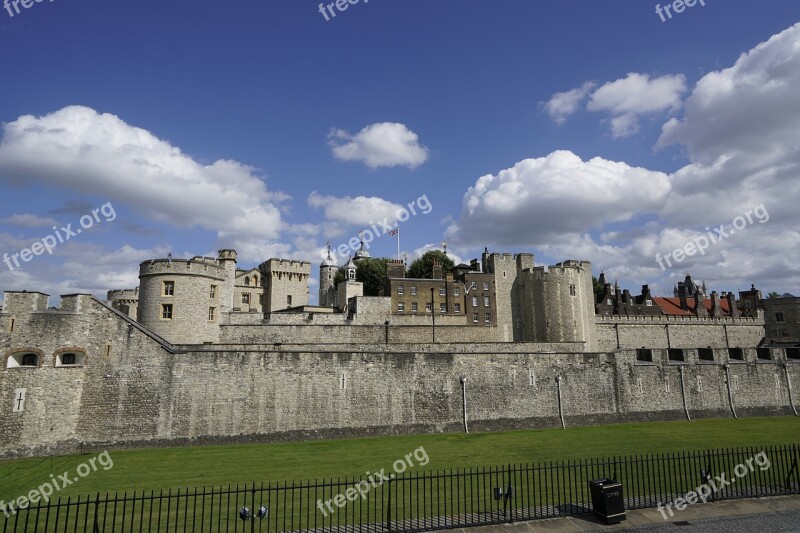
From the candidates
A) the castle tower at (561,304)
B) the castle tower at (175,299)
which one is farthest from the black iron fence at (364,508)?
the castle tower at (561,304)

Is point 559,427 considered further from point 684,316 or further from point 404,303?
point 684,316

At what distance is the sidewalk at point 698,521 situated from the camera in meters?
12.5

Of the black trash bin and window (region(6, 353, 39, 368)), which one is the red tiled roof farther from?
window (region(6, 353, 39, 368))

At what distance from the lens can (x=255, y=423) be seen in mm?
25438

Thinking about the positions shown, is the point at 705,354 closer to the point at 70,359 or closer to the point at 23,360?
the point at 70,359

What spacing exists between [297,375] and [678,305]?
213 feet

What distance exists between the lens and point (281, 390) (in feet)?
85.9

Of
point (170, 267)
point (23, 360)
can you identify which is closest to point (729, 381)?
point (170, 267)

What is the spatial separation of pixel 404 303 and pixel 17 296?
3412 cm

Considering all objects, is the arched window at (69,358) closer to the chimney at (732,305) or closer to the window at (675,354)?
the window at (675,354)

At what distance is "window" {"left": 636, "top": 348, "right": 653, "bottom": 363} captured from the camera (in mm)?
35334

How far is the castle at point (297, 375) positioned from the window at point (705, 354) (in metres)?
0.13

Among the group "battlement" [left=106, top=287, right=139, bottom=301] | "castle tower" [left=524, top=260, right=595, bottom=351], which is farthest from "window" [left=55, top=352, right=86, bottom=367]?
"castle tower" [left=524, top=260, right=595, bottom=351]

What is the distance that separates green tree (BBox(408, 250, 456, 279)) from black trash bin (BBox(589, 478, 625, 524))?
2254 inches
